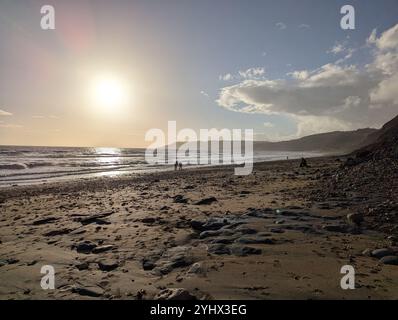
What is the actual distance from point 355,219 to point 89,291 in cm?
782

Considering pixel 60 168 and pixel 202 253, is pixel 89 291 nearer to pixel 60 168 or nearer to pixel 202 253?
pixel 202 253

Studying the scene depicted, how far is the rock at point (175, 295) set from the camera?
197 inches

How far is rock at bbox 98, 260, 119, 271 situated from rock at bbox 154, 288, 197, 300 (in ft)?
6.60

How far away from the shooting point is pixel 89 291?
565cm

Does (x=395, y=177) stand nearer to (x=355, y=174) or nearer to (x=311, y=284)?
(x=355, y=174)

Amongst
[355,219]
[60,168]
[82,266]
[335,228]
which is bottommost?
[82,266]

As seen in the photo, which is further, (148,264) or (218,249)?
(218,249)

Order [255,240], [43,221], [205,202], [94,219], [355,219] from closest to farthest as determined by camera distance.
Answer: [255,240] < [355,219] < [94,219] < [43,221] < [205,202]

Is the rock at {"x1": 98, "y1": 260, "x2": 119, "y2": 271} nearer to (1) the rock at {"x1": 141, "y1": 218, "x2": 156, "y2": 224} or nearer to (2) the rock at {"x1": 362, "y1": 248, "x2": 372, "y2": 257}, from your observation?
(1) the rock at {"x1": 141, "y1": 218, "x2": 156, "y2": 224}

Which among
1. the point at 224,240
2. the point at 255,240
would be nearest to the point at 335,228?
the point at 255,240

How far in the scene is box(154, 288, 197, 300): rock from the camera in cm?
500

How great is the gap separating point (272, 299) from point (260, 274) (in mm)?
917

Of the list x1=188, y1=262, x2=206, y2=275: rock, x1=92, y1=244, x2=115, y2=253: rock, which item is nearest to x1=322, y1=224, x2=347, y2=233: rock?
x1=188, y1=262, x2=206, y2=275: rock
